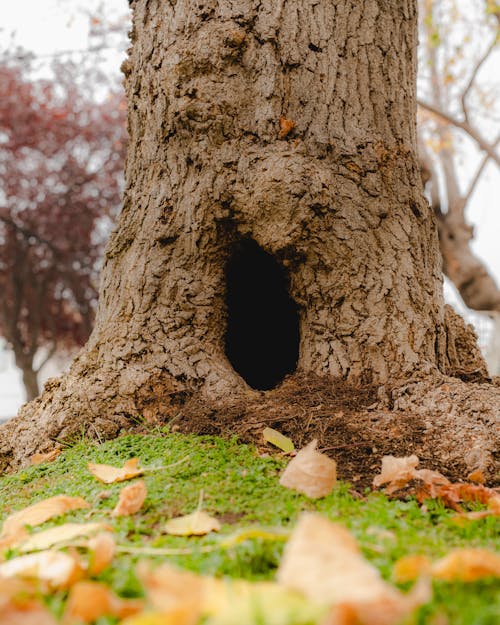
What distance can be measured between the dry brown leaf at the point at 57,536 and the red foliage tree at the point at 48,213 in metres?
9.63

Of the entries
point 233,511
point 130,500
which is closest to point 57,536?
point 130,500

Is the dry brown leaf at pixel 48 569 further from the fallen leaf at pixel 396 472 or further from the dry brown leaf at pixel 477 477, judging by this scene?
the dry brown leaf at pixel 477 477

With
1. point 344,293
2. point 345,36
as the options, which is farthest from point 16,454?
point 345,36

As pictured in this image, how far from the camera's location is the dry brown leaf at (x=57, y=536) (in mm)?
1478

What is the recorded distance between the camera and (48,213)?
10.7 metres

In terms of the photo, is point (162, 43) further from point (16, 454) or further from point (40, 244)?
point (40, 244)

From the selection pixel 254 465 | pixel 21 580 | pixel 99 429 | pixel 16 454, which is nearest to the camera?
pixel 21 580

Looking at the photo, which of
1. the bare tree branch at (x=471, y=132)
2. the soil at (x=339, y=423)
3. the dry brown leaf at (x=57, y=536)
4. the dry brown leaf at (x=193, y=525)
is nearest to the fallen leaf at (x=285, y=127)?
the soil at (x=339, y=423)

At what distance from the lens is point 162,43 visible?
299 centimetres

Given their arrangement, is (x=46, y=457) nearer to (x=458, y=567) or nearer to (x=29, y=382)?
(x=458, y=567)

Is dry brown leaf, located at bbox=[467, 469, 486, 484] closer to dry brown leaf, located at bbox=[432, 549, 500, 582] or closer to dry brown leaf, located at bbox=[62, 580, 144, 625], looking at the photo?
dry brown leaf, located at bbox=[432, 549, 500, 582]

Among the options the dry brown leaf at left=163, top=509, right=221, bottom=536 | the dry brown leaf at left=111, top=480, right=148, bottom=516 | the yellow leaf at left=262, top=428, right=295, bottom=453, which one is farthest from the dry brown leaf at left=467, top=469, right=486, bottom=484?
the dry brown leaf at left=111, top=480, right=148, bottom=516

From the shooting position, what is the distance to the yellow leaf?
2.29 metres

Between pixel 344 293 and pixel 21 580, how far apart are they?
1.97m
